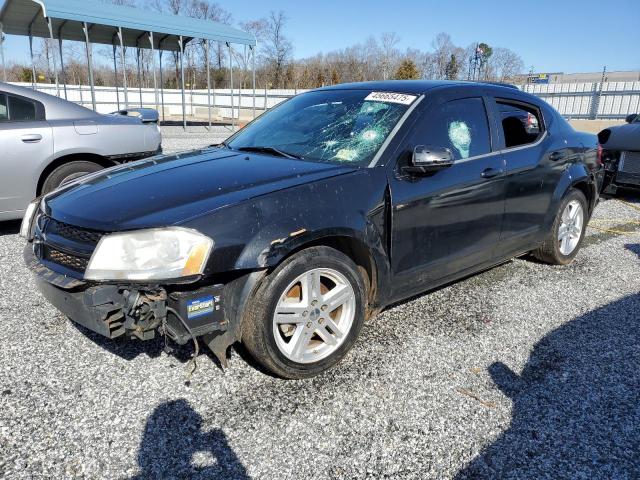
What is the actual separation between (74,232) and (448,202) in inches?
88.7

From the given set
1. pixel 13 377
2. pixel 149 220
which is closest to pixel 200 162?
pixel 149 220

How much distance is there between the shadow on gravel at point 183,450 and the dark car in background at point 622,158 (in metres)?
7.40

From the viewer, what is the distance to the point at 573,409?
2.60 metres

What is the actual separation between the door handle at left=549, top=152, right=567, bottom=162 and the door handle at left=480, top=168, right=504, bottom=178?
0.87 meters

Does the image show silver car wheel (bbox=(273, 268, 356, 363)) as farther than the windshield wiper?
No

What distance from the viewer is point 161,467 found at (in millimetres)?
2119

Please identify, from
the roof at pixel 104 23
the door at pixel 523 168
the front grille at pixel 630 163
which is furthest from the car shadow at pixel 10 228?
the roof at pixel 104 23

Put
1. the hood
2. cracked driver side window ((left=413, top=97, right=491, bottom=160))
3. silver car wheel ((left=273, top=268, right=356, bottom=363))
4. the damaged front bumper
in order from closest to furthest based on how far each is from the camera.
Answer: the damaged front bumper < the hood < silver car wheel ((left=273, top=268, right=356, bottom=363)) < cracked driver side window ((left=413, top=97, right=491, bottom=160))

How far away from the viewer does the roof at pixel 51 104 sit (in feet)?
16.9

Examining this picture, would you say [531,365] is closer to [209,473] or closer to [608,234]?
[209,473]

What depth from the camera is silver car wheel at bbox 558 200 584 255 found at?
474 cm

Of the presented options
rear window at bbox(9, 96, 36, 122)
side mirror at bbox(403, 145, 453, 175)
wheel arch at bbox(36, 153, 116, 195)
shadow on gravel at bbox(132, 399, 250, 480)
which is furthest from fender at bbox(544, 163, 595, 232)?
rear window at bbox(9, 96, 36, 122)

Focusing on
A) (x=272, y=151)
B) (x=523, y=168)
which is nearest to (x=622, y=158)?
(x=523, y=168)

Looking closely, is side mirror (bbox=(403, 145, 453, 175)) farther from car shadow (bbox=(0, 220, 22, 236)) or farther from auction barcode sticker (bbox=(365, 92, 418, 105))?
car shadow (bbox=(0, 220, 22, 236))
